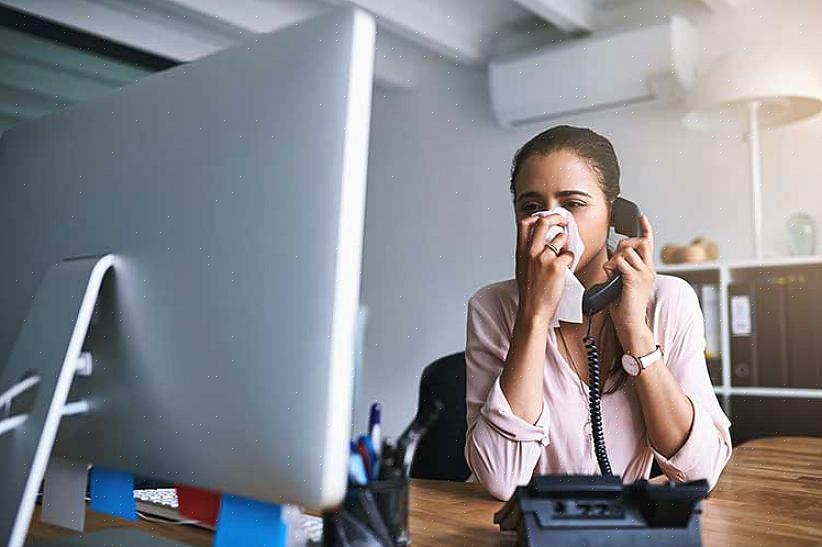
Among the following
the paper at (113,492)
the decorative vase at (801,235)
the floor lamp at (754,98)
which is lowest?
the paper at (113,492)

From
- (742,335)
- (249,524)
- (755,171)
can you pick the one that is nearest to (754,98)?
(755,171)

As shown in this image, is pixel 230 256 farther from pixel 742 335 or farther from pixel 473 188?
pixel 473 188

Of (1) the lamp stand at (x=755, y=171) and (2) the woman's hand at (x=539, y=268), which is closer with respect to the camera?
(2) the woman's hand at (x=539, y=268)

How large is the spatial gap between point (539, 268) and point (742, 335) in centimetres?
174

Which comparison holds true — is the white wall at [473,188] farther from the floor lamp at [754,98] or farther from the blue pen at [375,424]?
the blue pen at [375,424]

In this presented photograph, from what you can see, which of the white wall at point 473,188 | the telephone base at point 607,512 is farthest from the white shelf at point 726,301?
the telephone base at point 607,512

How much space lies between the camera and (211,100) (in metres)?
0.60

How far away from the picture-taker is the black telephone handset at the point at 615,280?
1.14m

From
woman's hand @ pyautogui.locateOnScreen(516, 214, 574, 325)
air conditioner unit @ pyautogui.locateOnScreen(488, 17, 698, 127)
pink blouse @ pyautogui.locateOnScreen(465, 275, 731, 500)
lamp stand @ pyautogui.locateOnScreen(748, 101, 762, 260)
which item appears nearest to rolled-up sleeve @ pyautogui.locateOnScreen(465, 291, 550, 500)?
pink blouse @ pyautogui.locateOnScreen(465, 275, 731, 500)

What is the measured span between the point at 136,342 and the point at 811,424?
96.6 inches

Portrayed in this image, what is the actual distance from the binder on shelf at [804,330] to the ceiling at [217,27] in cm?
117

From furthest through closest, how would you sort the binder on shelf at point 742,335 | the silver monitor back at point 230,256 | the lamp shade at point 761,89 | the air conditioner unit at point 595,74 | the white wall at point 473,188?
the air conditioner unit at point 595,74 → the white wall at point 473,188 → the binder on shelf at point 742,335 → the lamp shade at point 761,89 → the silver monitor back at point 230,256

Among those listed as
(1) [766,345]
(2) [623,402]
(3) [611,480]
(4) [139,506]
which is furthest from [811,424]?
(4) [139,506]

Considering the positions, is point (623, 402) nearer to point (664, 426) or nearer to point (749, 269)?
point (664, 426)
